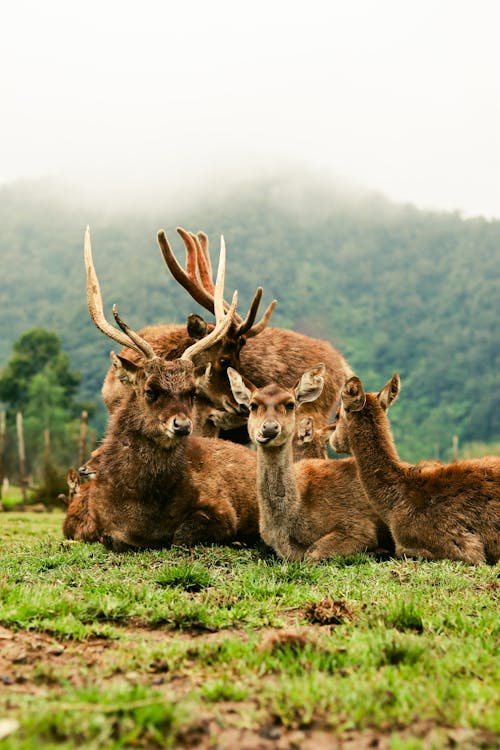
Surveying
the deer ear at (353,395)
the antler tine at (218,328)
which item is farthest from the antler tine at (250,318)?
the deer ear at (353,395)

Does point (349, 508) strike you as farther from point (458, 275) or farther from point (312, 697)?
point (458, 275)

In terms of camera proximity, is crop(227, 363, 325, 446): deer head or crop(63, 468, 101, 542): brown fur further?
crop(63, 468, 101, 542): brown fur

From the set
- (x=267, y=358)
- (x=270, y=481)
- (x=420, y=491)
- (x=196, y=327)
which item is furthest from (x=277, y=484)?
(x=267, y=358)

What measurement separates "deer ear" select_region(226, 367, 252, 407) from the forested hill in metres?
61.6

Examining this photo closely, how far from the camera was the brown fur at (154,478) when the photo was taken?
793 centimetres

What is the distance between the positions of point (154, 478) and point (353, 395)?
2204mm

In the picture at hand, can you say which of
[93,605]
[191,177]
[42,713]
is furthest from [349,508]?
[191,177]

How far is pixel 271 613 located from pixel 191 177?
183931mm

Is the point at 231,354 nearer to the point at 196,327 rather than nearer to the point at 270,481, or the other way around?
the point at 196,327

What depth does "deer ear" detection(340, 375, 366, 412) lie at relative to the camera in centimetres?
749

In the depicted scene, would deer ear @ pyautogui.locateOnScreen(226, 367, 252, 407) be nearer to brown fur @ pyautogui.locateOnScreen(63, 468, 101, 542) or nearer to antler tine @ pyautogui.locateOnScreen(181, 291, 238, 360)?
antler tine @ pyautogui.locateOnScreen(181, 291, 238, 360)

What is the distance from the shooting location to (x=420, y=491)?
729 centimetres

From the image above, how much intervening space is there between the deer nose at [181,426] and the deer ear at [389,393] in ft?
6.22

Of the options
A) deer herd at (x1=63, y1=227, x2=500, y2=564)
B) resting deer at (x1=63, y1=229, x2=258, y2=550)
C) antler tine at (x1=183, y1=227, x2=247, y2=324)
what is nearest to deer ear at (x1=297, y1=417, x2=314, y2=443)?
deer herd at (x1=63, y1=227, x2=500, y2=564)
